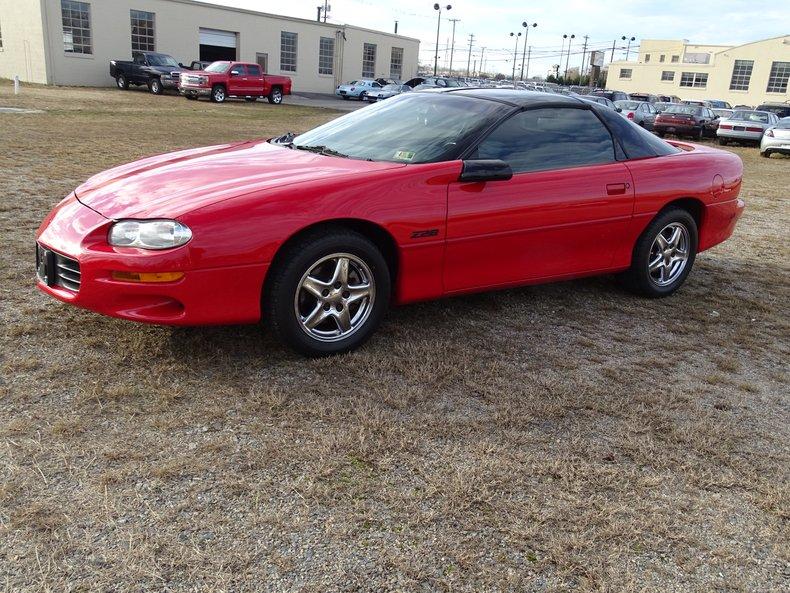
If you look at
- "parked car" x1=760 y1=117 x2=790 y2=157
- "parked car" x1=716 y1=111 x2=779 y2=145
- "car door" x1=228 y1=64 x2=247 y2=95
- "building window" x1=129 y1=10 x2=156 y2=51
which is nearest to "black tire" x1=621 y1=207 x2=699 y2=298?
"parked car" x1=760 y1=117 x2=790 y2=157

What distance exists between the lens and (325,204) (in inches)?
138

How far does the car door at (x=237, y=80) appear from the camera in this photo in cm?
2908

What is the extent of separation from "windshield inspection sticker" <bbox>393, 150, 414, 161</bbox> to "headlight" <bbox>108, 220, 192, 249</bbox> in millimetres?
1361

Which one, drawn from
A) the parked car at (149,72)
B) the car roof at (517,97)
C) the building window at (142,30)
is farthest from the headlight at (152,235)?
the building window at (142,30)

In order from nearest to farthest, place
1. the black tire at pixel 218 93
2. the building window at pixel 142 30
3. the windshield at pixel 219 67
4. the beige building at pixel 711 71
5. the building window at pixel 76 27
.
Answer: the black tire at pixel 218 93 → the windshield at pixel 219 67 → the building window at pixel 76 27 → the building window at pixel 142 30 → the beige building at pixel 711 71

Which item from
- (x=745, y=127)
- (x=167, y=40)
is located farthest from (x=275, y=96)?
(x=745, y=127)

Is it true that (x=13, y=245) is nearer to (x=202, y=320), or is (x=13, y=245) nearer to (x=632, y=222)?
(x=202, y=320)

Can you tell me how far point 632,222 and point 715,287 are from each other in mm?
1380

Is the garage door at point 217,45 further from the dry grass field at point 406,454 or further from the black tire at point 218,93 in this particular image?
the dry grass field at point 406,454

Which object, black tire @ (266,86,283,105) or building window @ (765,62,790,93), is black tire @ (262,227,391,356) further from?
building window @ (765,62,790,93)

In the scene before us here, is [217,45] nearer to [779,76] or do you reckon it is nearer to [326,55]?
[326,55]

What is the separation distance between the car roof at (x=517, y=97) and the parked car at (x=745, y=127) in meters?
20.2

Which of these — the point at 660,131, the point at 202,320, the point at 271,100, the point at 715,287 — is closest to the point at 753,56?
the point at 660,131

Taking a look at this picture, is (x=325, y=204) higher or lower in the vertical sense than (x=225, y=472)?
higher
